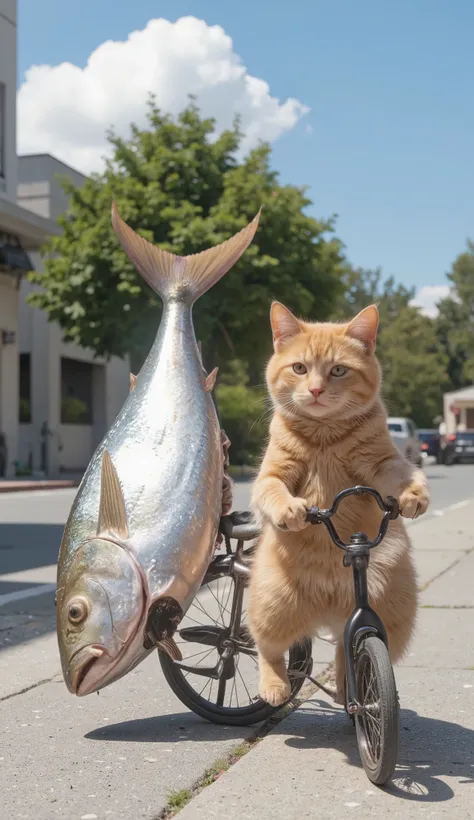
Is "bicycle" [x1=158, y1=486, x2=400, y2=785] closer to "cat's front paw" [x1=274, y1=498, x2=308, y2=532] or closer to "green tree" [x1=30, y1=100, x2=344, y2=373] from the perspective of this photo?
"cat's front paw" [x1=274, y1=498, x2=308, y2=532]

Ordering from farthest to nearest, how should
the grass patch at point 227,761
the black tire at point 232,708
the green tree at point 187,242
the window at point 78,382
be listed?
the window at point 78,382 → the green tree at point 187,242 → the black tire at point 232,708 → the grass patch at point 227,761

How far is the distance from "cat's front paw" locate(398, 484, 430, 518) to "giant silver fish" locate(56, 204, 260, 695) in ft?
2.77

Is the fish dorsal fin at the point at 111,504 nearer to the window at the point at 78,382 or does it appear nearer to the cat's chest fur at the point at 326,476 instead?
the cat's chest fur at the point at 326,476

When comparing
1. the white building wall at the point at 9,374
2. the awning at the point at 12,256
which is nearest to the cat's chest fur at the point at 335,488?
A: the awning at the point at 12,256

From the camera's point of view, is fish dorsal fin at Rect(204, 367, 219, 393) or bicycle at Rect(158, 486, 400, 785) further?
fish dorsal fin at Rect(204, 367, 219, 393)

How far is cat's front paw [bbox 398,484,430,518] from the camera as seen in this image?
362 cm

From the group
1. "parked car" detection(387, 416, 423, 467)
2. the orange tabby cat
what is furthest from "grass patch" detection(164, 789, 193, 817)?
"parked car" detection(387, 416, 423, 467)

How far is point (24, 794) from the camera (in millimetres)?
3645

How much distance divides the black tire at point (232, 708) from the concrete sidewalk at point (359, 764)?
15cm

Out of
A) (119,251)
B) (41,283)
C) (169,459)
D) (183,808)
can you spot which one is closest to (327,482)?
(169,459)

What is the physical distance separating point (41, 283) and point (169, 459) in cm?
2471

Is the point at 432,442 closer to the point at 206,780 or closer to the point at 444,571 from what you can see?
the point at 444,571

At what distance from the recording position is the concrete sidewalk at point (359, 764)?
3.47 m

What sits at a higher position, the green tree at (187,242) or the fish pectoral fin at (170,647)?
the green tree at (187,242)
